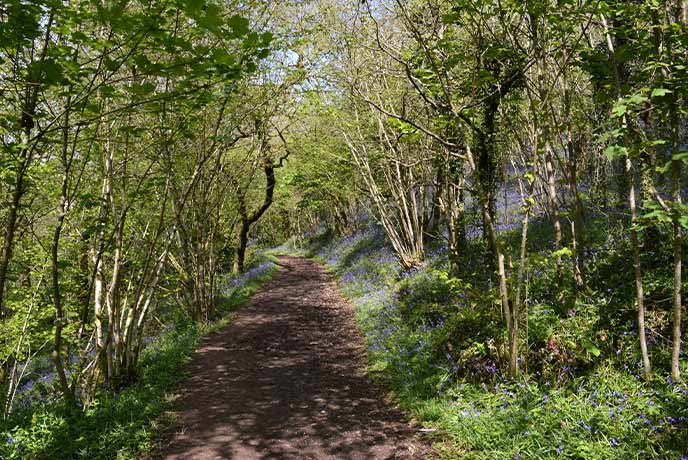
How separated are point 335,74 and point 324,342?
699 centimetres

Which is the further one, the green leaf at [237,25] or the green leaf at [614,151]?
the green leaf at [614,151]

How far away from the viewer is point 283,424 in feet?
18.8

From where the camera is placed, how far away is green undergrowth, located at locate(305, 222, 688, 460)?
389 centimetres

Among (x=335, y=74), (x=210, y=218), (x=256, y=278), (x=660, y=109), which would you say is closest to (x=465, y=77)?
(x=660, y=109)

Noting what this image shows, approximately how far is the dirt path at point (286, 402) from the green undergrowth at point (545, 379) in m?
0.54

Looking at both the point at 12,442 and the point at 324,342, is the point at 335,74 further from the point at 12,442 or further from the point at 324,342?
the point at 12,442

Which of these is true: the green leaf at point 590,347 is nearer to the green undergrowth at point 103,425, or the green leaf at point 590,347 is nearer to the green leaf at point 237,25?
the green leaf at point 237,25

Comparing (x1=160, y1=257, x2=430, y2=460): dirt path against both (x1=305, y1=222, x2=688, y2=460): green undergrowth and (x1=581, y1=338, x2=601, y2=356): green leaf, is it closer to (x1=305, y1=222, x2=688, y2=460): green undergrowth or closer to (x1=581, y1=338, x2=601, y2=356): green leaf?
(x1=305, y1=222, x2=688, y2=460): green undergrowth

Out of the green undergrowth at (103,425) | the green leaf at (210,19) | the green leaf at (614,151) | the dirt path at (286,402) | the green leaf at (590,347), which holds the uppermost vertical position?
the green leaf at (210,19)

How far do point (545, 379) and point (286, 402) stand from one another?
371 centimetres

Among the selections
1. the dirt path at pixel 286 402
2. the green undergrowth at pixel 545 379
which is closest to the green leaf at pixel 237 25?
the green undergrowth at pixel 545 379

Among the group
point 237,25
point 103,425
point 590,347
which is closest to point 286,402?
point 103,425

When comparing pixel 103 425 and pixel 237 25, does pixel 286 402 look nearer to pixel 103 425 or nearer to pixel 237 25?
pixel 103 425

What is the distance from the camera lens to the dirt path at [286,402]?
5.07m
